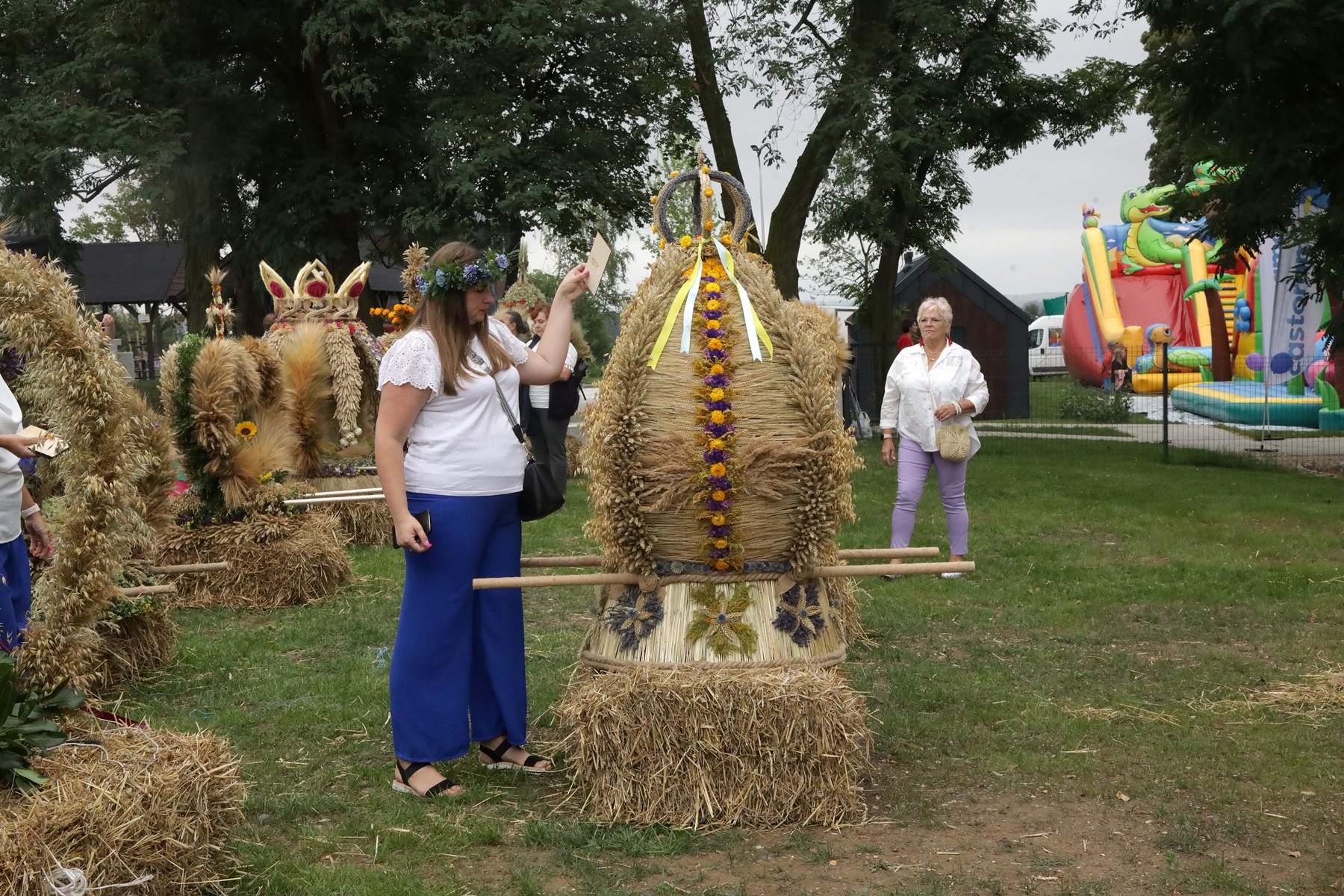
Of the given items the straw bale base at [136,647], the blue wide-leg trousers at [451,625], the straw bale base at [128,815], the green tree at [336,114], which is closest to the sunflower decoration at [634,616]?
the blue wide-leg trousers at [451,625]

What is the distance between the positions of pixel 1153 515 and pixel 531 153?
10871 millimetres

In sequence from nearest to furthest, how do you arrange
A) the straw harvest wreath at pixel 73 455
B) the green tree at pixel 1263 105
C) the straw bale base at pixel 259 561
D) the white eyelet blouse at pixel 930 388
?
the straw harvest wreath at pixel 73 455
the white eyelet blouse at pixel 930 388
the straw bale base at pixel 259 561
the green tree at pixel 1263 105

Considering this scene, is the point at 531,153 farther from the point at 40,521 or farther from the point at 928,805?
the point at 928,805

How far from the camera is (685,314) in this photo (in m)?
4.53

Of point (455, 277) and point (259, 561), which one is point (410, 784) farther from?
point (259, 561)

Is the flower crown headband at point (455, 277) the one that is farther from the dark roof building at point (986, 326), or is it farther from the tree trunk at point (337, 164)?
the dark roof building at point (986, 326)

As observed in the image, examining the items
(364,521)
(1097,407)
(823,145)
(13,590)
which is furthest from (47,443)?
(1097,407)

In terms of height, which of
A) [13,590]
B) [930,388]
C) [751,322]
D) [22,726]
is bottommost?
[22,726]

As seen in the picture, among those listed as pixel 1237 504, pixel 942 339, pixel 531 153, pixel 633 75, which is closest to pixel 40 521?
pixel 942 339

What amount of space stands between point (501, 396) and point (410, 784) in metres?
1.44

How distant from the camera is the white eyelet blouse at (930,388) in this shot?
793 centimetres

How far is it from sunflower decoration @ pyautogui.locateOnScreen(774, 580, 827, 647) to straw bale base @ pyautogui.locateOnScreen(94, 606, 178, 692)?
11.5ft

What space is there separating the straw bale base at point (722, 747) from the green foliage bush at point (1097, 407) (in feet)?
69.6

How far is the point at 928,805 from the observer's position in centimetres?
450
